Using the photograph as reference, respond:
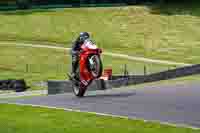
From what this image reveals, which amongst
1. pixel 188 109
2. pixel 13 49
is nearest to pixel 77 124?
Result: pixel 188 109

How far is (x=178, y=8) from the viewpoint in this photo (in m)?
77.9

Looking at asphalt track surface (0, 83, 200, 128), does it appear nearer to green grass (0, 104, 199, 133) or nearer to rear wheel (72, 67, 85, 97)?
rear wheel (72, 67, 85, 97)

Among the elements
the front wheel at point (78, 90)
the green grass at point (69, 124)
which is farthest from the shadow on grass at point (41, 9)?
the green grass at point (69, 124)

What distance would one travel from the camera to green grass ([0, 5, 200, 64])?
61.5 m

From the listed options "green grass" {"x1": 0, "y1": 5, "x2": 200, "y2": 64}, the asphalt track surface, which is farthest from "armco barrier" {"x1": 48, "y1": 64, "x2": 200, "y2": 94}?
"green grass" {"x1": 0, "y1": 5, "x2": 200, "y2": 64}

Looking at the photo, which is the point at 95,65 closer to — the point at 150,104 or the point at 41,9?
the point at 150,104

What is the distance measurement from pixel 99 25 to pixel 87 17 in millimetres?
2109

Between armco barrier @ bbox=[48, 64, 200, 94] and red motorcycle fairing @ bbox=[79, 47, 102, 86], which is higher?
red motorcycle fairing @ bbox=[79, 47, 102, 86]

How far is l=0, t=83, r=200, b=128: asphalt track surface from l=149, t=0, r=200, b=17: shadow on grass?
55.8m

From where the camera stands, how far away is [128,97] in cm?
1756

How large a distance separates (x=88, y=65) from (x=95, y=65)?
34 cm

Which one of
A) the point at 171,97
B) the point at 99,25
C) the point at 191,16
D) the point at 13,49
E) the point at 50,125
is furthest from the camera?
the point at 191,16

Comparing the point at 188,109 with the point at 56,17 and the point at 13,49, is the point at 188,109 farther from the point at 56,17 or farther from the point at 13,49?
the point at 56,17

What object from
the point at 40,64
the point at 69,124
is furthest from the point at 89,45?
the point at 40,64
